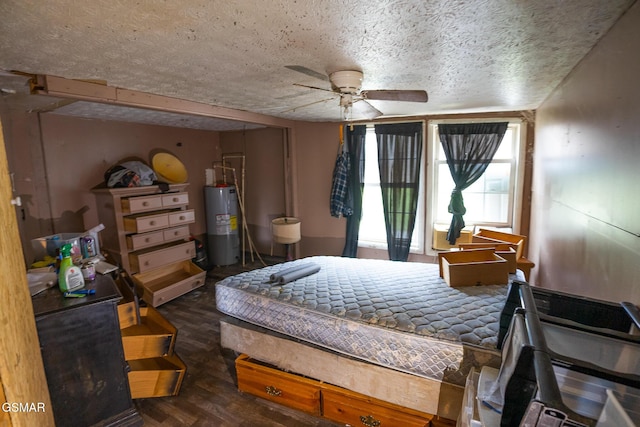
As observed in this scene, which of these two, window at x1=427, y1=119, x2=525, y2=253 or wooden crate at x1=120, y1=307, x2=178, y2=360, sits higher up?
window at x1=427, y1=119, x2=525, y2=253

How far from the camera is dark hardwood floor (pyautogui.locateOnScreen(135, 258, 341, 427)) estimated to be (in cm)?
186

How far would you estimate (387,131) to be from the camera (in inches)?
152

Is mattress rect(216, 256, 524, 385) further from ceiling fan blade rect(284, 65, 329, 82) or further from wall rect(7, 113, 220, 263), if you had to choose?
wall rect(7, 113, 220, 263)

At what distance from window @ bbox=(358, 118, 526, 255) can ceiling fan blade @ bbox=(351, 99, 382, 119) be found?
16.6 inches

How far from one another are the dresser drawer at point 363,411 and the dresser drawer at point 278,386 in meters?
0.08

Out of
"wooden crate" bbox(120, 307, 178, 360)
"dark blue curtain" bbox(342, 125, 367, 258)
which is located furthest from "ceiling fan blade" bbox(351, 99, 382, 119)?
"wooden crate" bbox(120, 307, 178, 360)

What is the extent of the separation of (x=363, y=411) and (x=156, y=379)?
138cm

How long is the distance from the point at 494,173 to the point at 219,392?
3628 mm

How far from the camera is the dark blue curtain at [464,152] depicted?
3.45m

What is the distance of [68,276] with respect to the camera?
66.4 inches

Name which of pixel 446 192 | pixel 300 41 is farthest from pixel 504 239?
pixel 300 41

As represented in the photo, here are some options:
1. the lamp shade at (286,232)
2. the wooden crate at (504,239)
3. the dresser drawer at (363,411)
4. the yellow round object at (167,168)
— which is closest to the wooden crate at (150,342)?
the dresser drawer at (363,411)

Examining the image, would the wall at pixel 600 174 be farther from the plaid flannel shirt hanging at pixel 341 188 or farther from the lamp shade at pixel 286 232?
the lamp shade at pixel 286 232

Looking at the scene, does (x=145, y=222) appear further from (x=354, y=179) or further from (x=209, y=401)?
(x=354, y=179)
